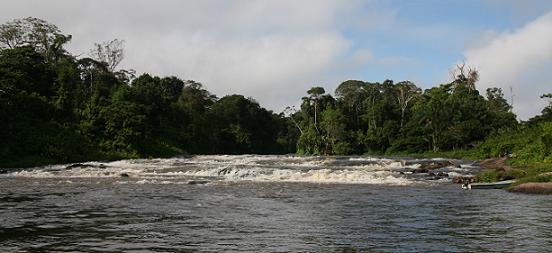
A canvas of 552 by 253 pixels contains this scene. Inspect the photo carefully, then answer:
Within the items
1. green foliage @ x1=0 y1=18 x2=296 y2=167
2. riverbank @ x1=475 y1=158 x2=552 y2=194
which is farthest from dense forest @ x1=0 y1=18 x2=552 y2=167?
riverbank @ x1=475 y1=158 x2=552 y2=194

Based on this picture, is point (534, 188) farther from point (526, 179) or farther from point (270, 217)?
point (270, 217)

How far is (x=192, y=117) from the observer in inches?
3147

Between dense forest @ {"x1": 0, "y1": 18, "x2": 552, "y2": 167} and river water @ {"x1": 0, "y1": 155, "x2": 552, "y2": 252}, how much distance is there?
17978 millimetres

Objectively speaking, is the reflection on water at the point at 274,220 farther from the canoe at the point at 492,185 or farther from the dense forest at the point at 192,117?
the dense forest at the point at 192,117

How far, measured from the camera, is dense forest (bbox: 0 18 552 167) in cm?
4903

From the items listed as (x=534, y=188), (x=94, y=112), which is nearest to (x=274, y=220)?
(x=534, y=188)

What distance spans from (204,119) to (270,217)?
6992 cm

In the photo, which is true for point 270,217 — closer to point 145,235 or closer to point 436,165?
point 145,235

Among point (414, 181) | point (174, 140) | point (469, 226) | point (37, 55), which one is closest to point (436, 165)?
point (414, 181)

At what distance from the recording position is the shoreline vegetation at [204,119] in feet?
154

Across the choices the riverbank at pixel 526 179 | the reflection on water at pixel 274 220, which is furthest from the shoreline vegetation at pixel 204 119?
the reflection on water at pixel 274 220

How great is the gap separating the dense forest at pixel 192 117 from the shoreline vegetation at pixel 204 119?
151 millimetres

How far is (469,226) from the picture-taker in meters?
12.9

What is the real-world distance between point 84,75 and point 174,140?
1746cm
